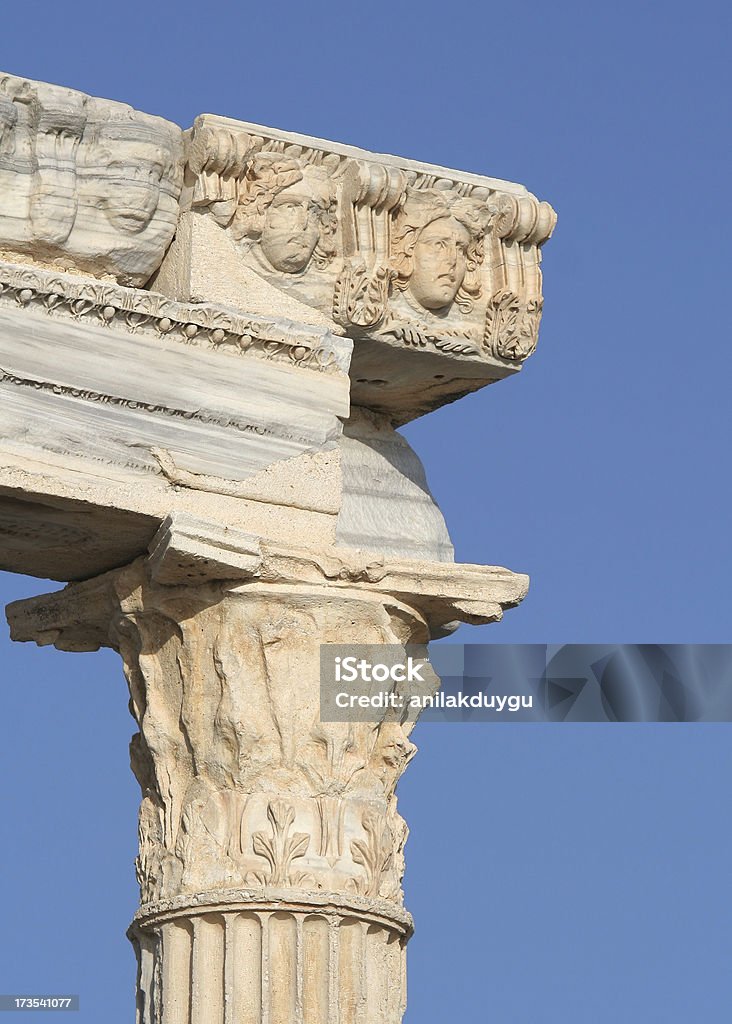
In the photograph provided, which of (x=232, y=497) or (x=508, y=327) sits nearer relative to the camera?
(x=232, y=497)

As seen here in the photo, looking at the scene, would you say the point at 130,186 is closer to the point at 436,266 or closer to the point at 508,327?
the point at 436,266

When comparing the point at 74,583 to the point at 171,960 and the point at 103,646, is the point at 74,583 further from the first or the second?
the point at 171,960

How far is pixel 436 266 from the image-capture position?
16875 millimetres

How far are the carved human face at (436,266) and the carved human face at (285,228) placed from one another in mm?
789

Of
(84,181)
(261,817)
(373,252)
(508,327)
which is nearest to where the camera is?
(261,817)

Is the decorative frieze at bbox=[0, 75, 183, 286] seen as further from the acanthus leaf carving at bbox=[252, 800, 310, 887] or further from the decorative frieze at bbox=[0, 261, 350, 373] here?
the acanthus leaf carving at bbox=[252, 800, 310, 887]

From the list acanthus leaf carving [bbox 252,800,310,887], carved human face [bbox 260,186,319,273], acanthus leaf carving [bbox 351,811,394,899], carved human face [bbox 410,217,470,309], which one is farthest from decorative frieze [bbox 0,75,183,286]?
acanthus leaf carving [bbox 351,811,394,899]

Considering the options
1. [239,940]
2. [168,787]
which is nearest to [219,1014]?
[239,940]

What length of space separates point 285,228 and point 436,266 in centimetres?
100

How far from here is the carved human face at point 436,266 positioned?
1688 cm

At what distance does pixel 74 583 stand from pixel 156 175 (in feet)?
8.30

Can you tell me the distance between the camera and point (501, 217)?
17234 mm

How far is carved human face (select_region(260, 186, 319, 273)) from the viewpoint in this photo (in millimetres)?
16469

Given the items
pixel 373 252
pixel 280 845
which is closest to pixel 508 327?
pixel 373 252
